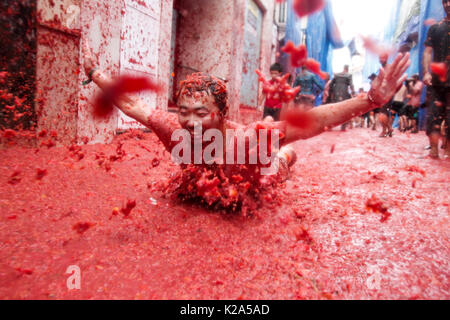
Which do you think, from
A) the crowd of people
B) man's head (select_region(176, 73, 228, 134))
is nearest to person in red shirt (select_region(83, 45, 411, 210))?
man's head (select_region(176, 73, 228, 134))

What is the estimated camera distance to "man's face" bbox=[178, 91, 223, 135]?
76.4 inches

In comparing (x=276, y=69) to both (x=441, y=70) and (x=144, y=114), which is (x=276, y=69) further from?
(x=144, y=114)

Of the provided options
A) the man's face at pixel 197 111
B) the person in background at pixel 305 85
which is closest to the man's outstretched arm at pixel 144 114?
the man's face at pixel 197 111

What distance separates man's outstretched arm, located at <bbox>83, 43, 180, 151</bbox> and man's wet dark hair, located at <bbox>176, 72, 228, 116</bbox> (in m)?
0.27

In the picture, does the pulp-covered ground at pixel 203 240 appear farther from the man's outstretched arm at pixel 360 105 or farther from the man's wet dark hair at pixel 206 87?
the man's wet dark hair at pixel 206 87

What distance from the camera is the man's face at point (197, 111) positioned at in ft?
6.37

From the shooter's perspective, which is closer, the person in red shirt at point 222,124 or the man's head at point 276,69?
the person in red shirt at point 222,124

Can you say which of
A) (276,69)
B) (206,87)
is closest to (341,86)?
(276,69)

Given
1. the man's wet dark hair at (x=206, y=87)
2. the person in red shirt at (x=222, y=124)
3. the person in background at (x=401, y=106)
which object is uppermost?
the person in background at (x=401, y=106)

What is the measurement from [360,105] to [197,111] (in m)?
0.96
